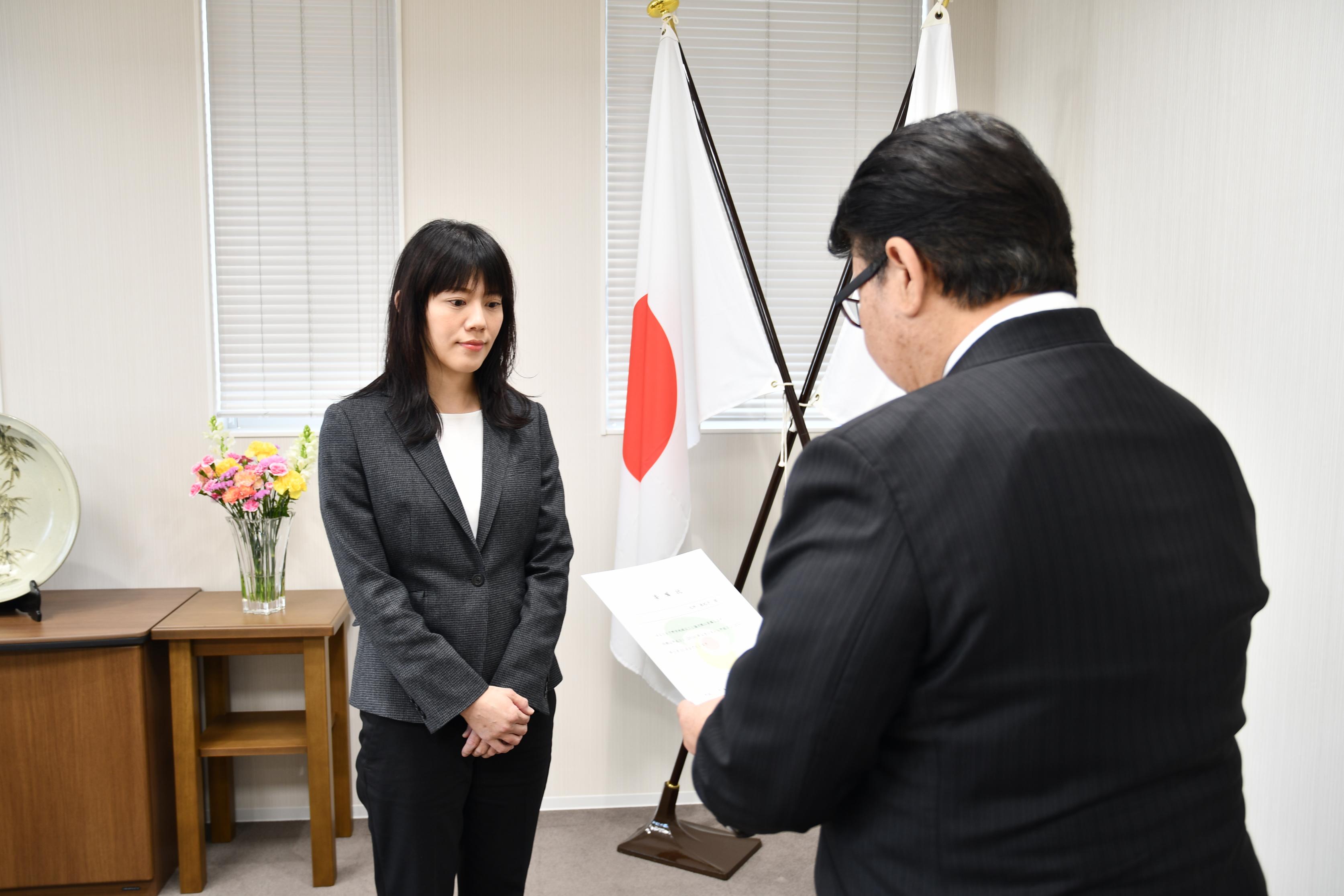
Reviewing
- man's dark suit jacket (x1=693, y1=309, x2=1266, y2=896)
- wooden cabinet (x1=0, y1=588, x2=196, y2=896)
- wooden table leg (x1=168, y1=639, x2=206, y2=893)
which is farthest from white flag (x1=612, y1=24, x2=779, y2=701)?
man's dark suit jacket (x1=693, y1=309, x2=1266, y2=896)

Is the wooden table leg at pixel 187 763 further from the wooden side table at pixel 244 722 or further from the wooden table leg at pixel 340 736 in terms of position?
the wooden table leg at pixel 340 736

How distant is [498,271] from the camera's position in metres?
1.75

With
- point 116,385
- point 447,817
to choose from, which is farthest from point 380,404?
point 116,385

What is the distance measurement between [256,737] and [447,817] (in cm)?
115

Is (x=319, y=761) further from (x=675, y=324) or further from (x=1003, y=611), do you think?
(x=1003, y=611)

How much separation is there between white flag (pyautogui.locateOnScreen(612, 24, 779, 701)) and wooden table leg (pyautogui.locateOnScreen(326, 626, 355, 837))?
847 mm

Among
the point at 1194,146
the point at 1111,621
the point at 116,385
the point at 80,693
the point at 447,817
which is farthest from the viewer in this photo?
the point at 116,385

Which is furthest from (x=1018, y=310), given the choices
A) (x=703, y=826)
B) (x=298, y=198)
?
(x=298, y=198)

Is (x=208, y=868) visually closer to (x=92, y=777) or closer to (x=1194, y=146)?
(x=92, y=777)

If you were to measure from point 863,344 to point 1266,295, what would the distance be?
0.95 metres

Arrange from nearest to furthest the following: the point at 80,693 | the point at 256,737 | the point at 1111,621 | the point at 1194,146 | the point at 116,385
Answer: the point at 1111,621 → the point at 1194,146 → the point at 80,693 → the point at 256,737 → the point at 116,385

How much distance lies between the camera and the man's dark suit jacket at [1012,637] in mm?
726

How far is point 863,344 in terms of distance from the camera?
2.52m

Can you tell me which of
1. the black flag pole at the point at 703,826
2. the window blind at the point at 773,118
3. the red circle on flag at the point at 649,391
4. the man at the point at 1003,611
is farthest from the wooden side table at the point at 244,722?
the man at the point at 1003,611
